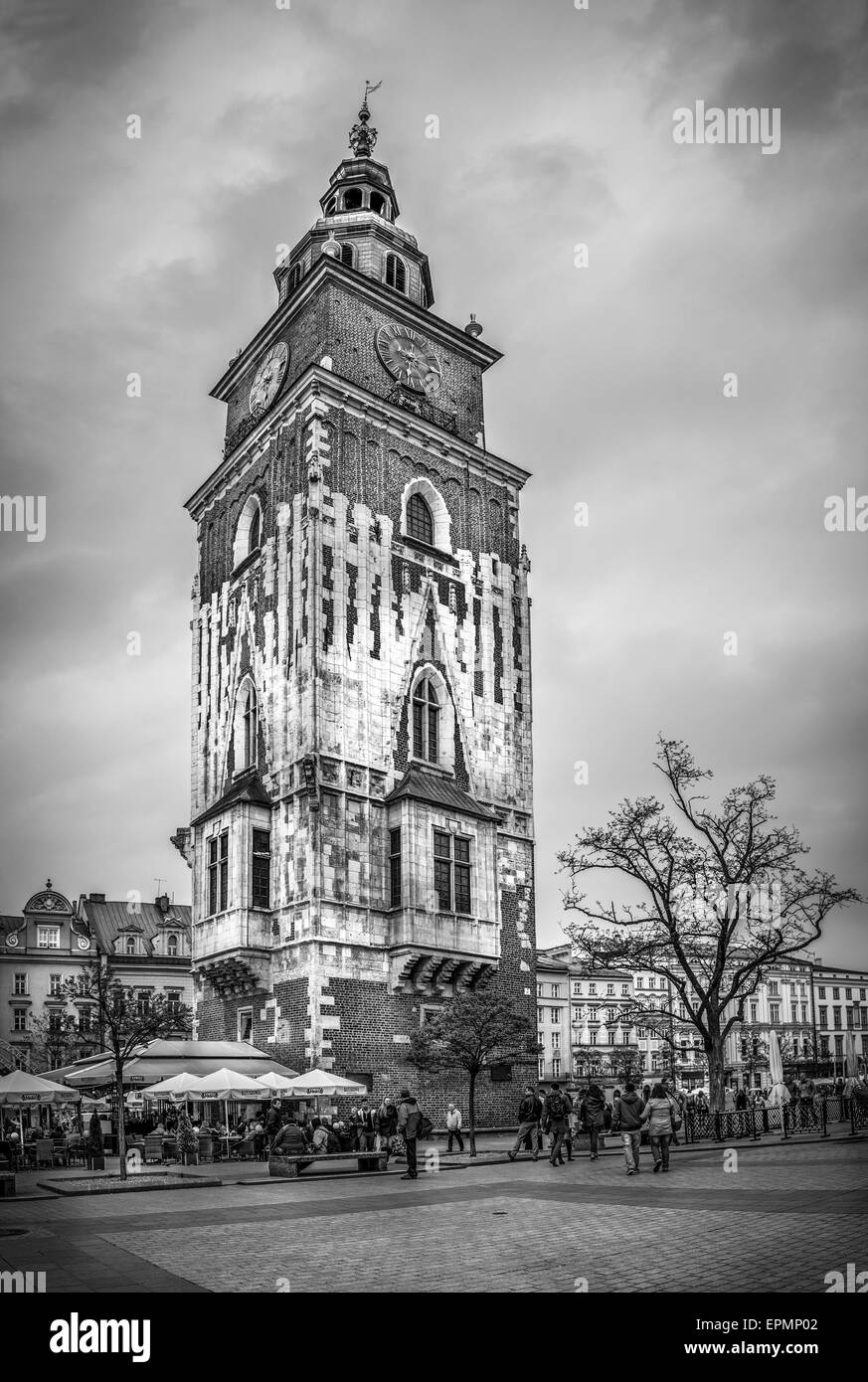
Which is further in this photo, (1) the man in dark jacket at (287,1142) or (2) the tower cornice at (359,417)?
(2) the tower cornice at (359,417)

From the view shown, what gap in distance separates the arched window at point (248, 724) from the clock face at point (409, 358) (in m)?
12.9

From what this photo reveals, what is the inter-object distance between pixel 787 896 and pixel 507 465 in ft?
65.2

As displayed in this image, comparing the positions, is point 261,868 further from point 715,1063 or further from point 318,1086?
point 715,1063

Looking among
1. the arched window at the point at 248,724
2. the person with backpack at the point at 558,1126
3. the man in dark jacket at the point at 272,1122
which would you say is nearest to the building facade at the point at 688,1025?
the arched window at the point at 248,724

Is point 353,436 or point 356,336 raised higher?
point 356,336

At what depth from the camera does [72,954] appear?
77625 mm

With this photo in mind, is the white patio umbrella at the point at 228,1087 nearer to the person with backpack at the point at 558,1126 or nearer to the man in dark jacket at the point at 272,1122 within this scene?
the man in dark jacket at the point at 272,1122

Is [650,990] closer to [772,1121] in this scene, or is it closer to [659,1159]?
[772,1121]

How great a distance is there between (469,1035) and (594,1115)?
550cm

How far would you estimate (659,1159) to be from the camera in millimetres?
21125

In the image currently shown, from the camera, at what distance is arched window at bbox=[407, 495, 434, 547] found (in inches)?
1657

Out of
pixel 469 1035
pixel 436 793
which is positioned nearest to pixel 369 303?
pixel 436 793

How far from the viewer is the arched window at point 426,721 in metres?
39.6
